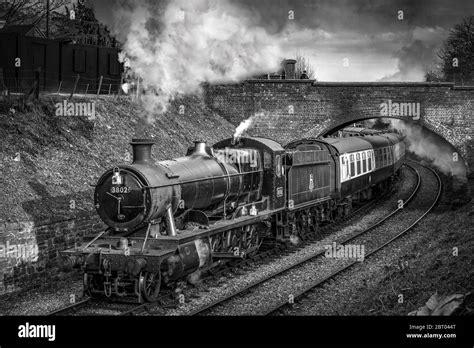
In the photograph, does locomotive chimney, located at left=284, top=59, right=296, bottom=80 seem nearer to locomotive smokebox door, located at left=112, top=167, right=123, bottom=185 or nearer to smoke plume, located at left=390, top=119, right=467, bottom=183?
smoke plume, located at left=390, top=119, right=467, bottom=183

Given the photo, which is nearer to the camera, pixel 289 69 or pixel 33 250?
pixel 33 250

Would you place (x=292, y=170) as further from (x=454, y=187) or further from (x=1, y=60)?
(x=454, y=187)

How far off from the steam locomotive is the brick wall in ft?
1.81

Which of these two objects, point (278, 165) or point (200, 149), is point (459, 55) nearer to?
point (278, 165)

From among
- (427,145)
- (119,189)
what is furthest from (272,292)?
(427,145)

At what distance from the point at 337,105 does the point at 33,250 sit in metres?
21.4

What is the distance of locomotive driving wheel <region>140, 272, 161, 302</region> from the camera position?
35.8 feet

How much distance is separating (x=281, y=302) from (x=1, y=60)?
689 inches

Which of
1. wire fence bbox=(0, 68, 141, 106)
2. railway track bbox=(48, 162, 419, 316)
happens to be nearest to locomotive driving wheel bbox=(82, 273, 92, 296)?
railway track bbox=(48, 162, 419, 316)

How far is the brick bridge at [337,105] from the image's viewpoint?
29.7m

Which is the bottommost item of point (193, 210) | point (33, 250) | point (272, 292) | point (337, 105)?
point (272, 292)

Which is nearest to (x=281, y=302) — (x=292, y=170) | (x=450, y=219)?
(x=292, y=170)

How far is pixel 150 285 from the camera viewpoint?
11.2 meters
